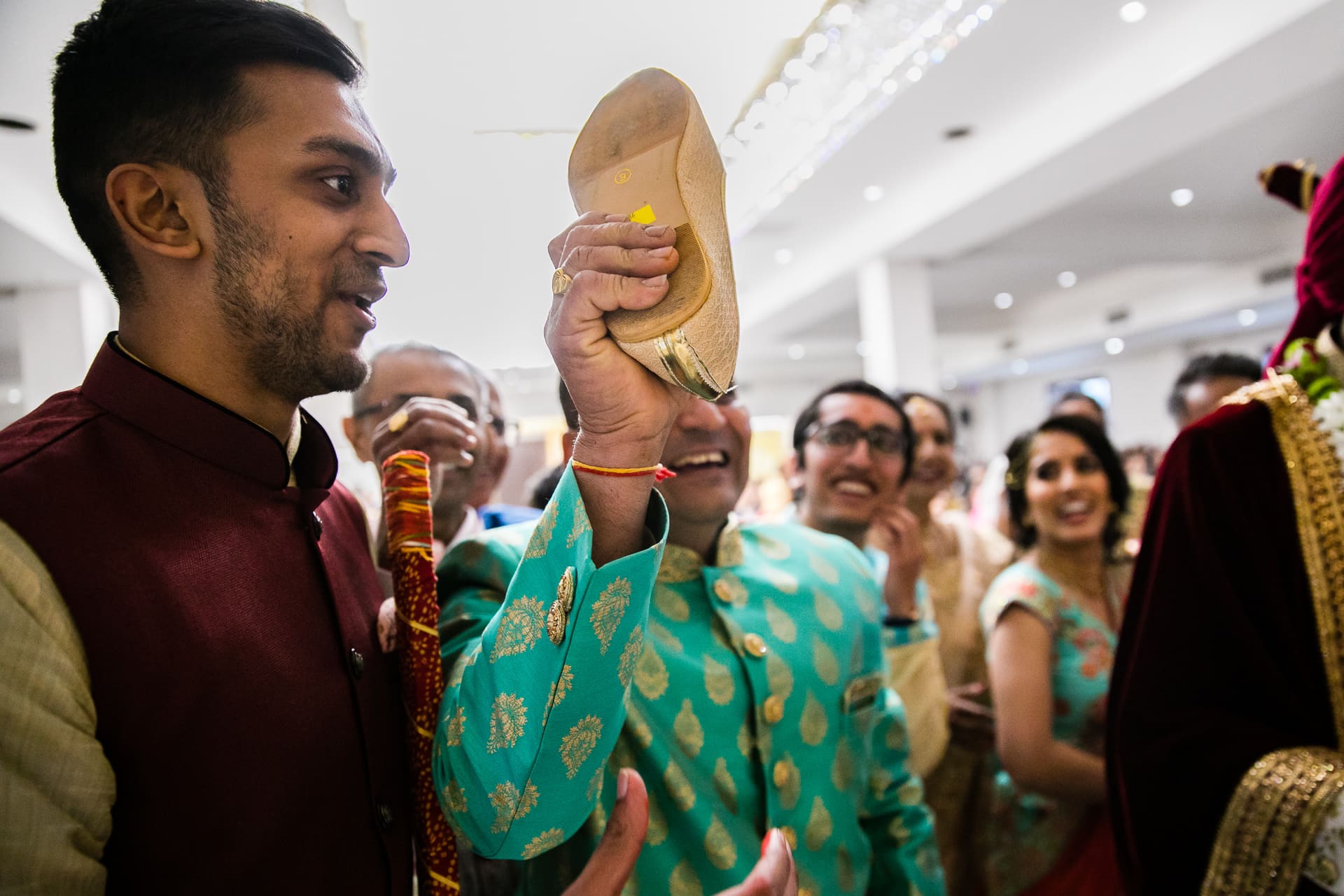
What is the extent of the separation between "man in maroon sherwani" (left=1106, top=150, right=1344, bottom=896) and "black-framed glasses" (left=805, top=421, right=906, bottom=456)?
0.88 meters

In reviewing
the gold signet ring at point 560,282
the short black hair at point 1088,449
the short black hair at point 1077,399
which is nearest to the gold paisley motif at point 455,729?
the gold signet ring at point 560,282

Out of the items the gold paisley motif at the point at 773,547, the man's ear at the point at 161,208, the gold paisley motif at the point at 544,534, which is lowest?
the gold paisley motif at the point at 773,547

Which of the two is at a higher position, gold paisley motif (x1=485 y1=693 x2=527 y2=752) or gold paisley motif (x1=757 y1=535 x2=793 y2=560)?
gold paisley motif (x1=757 y1=535 x2=793 y2=560)

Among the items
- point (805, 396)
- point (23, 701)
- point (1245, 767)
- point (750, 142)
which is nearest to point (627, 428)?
point (23, 701)

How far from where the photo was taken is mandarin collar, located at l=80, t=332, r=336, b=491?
2.69 ft

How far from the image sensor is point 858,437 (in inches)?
91.8

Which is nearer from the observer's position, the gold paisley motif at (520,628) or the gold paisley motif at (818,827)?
the gold paisley motif at (520,628)

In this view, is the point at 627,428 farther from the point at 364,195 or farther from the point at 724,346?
the point at 364,195

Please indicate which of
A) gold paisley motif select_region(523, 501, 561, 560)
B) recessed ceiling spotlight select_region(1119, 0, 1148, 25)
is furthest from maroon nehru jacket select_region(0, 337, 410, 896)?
recessed ceiling spotlight select_region(1119, 0, 1148, 25)

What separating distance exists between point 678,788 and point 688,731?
7cm

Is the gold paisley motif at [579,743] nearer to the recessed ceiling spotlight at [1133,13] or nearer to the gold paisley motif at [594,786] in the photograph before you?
the gold paisley motif at [594,786]

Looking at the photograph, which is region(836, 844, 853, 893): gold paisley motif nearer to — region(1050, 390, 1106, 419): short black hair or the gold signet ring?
the gold signet ring

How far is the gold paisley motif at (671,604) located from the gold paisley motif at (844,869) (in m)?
0.43

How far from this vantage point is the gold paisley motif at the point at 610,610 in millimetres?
833
